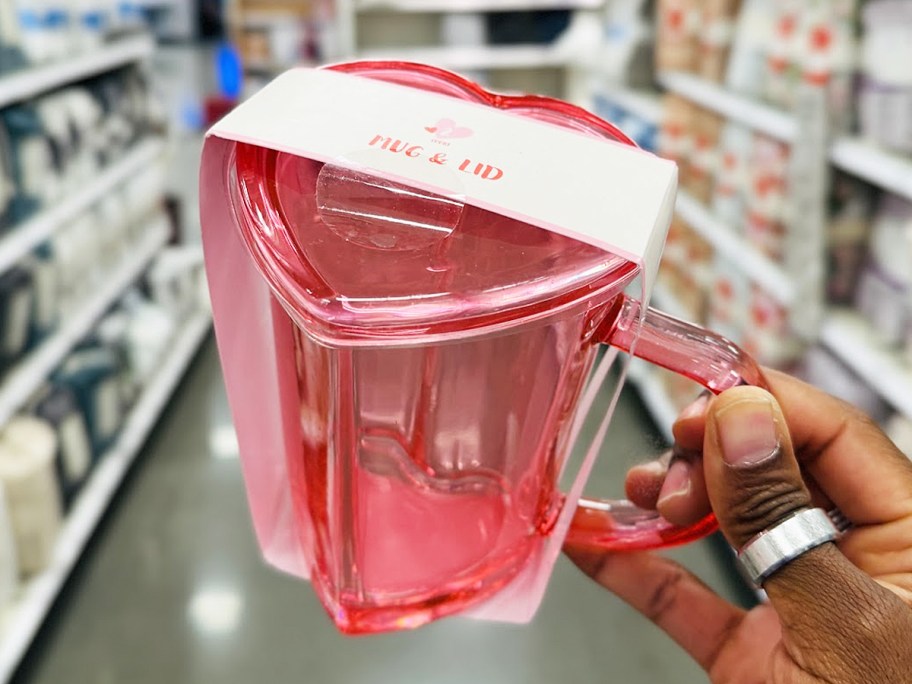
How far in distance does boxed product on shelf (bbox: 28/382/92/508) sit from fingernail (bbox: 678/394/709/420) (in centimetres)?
175

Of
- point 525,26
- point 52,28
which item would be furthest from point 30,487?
point 525,26

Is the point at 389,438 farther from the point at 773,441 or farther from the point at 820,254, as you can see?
the point at 820,254

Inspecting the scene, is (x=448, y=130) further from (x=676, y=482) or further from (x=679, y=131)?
(x=679, y=131)

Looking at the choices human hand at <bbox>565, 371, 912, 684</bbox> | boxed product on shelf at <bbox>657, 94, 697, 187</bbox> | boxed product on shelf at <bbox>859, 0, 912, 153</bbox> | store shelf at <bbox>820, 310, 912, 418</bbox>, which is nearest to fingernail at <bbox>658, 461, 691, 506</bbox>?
human hand at <bbox>565, 371, 912, 684</bbox>

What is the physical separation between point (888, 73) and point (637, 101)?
5.26 ft

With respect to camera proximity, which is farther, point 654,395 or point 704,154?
point 654,395

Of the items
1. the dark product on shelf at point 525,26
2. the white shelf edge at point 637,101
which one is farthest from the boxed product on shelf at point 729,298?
the dark product on shelf at point 525,26

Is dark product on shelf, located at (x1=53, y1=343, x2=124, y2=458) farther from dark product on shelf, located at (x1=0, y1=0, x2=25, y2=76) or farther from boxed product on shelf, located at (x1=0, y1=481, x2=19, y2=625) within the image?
dark product on shelf, located at (x1=0, y1=0, x2=25, y2=76)

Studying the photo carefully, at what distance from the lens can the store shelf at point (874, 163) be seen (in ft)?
4.35

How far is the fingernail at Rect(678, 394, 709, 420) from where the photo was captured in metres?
0.52

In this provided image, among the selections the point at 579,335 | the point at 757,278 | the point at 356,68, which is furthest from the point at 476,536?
the point at 757,278

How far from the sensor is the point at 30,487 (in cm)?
169

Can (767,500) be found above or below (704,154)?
above

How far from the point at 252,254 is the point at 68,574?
1831mm
